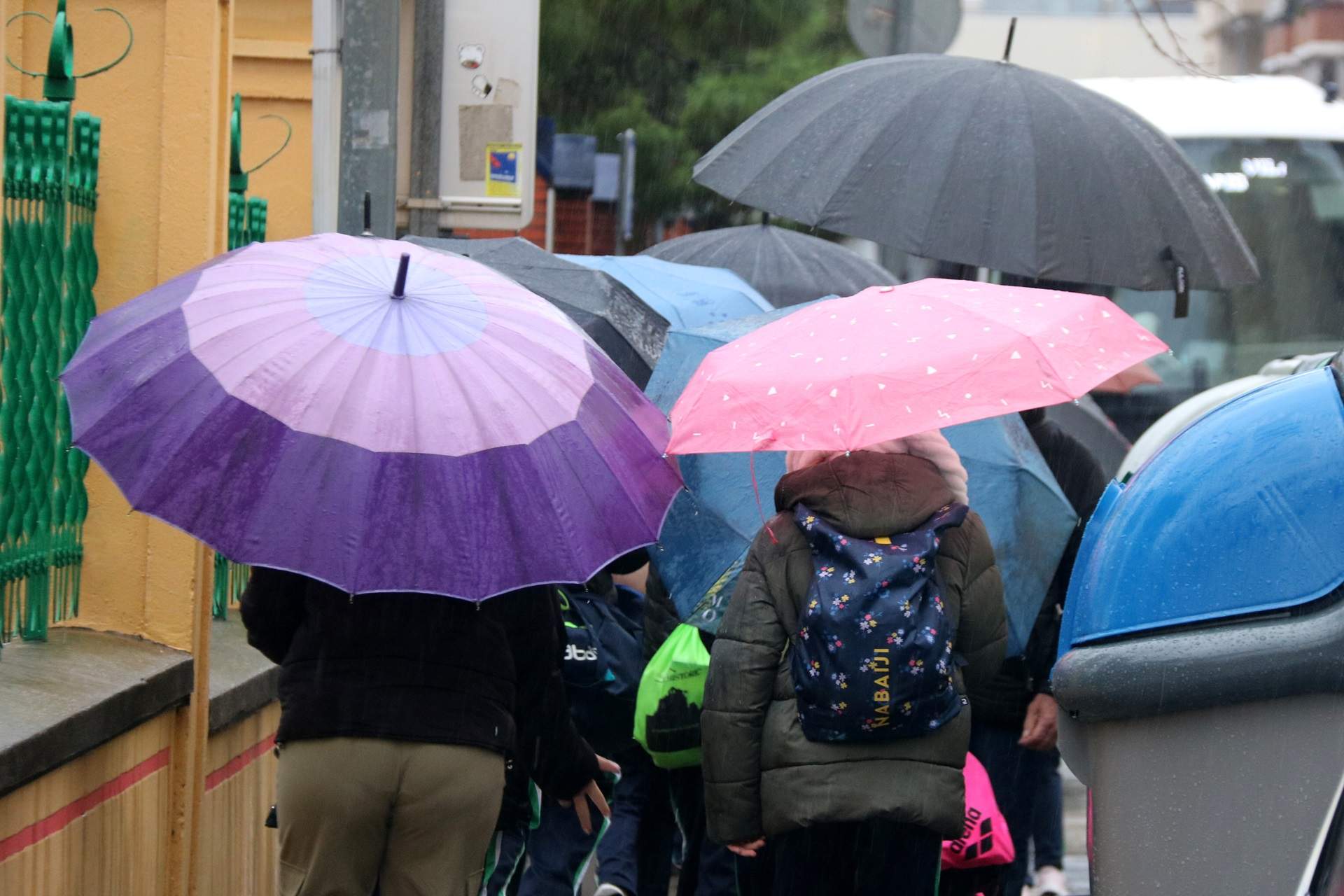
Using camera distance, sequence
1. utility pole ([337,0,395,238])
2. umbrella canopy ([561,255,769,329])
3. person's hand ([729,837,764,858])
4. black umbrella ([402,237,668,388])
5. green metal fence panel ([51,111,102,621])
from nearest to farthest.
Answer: person's hand ([729,837,764,858])
green metal fence panel ([51,111,102,621])
utility pole ([337,0,395,238])
black umbrella ([402,237,668,388])
umbrella canopy ([561,255,769,329])

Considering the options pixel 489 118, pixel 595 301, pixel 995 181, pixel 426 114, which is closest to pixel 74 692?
pixel 595 301

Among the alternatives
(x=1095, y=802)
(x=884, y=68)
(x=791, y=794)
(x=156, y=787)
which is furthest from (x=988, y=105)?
(x=156, y=787)

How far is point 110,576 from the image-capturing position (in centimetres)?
502

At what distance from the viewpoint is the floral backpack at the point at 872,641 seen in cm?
385

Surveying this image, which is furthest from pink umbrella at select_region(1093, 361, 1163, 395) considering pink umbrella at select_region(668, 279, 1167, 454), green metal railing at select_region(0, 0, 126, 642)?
green metal railing at select_region(0, 0, 126, 642)

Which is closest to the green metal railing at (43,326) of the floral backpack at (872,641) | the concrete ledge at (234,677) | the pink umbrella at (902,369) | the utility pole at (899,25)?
the concrete ledge at (234,677)

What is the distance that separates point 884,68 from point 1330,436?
2.78 meters

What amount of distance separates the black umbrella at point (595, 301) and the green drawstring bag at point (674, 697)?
0.81m

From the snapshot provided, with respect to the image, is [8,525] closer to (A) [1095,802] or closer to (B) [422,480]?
(B) [422,480]

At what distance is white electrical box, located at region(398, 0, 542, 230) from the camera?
8.19 m

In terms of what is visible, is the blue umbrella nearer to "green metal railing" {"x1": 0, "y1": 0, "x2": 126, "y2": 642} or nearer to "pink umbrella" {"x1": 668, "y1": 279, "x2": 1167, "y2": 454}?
"pink umbrella" {"x1": 668, "y1": 279, "x2": 1167, "y2": 454}

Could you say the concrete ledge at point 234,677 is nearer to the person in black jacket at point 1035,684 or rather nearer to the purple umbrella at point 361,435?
the purple umbrella at point 361,435

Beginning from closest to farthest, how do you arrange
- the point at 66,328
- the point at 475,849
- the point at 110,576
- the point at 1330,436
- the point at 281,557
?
the point at 1330,436 < the point at 281,557 < the point at 475,849 < the point at 66,328 < the point at 110,576

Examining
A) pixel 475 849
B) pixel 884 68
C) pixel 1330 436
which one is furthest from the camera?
pixel 884 68
